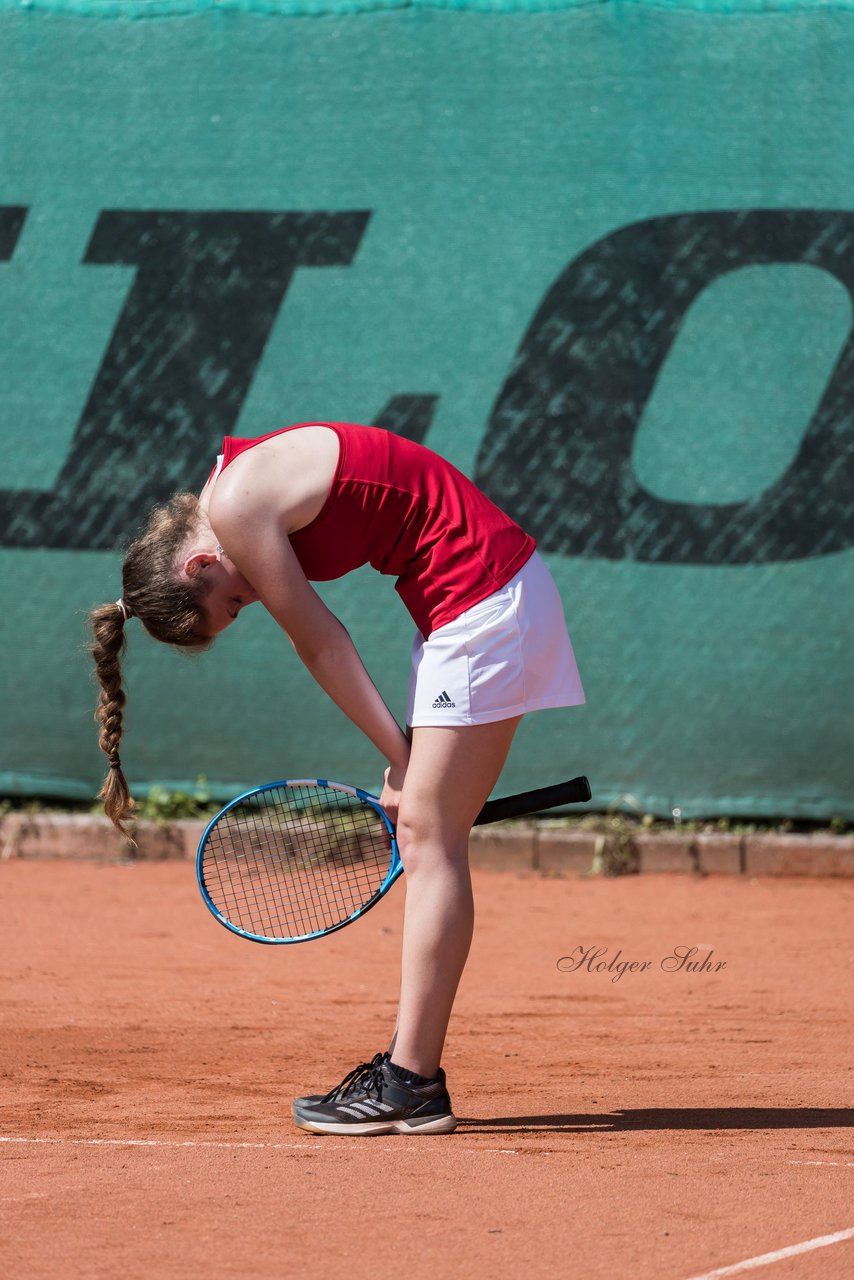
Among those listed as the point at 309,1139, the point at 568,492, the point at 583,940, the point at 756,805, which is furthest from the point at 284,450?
the point at 756,805

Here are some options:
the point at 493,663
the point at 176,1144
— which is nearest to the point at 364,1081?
the point at 176,1144

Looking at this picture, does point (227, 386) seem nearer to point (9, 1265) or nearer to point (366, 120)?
point (366, 120)

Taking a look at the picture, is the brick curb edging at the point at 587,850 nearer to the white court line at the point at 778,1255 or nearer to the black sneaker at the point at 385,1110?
the black sneaker at the point at 385,1110

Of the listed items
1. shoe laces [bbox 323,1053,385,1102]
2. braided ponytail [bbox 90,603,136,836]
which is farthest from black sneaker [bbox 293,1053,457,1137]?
braided ponytail [bbox 90,603,136,836]

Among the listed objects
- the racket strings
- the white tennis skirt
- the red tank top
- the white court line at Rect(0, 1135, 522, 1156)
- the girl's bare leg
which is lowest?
the racket strings

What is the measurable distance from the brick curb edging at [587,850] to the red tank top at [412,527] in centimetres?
327

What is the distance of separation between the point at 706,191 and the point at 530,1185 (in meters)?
4.58

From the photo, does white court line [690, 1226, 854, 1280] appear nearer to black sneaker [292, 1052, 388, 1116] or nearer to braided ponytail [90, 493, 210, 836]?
black sneaker [292, 1052, 388, 1116]

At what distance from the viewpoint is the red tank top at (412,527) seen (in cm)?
313

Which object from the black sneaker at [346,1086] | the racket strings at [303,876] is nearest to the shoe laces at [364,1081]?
the black sneaker at [346,1086]

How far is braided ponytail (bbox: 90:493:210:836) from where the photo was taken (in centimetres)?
313

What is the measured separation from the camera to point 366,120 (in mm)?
6461

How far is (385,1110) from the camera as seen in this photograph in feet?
10.4

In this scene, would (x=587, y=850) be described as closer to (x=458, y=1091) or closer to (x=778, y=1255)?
(x=458, y=1091)
